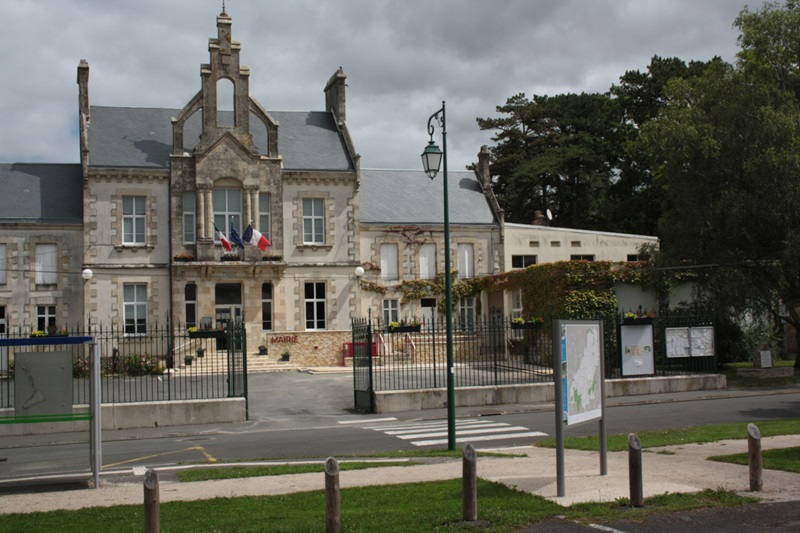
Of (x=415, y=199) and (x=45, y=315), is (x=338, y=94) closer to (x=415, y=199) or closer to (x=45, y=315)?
(x=415, y=199)

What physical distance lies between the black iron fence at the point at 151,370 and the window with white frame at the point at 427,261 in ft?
41.3

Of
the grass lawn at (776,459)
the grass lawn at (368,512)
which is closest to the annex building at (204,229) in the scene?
the grass lawn at (776,459)

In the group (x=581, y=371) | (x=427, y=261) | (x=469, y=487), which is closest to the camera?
(x=469, y=487)

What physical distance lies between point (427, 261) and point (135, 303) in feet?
49.9

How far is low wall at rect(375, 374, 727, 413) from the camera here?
23312 millimetres

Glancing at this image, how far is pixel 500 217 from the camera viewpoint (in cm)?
4594

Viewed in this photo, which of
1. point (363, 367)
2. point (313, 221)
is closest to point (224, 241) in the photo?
point (313, 221)

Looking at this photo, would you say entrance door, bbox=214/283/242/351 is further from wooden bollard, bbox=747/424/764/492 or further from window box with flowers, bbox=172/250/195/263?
wooden bollard, bbox=747/424/764/492

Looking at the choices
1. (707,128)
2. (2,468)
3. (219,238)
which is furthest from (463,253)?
(2,468)

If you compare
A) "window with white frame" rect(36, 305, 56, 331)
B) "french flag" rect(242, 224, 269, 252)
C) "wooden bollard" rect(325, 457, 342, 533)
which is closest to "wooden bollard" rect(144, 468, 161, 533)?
"wooden bollard" rect(325, 457, 342, 533)

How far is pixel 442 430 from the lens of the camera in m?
19.4

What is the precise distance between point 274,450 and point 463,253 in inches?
1169

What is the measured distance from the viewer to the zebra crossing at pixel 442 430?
58.2ft

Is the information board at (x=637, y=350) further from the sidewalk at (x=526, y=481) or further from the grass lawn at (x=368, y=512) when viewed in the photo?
the grass lawn at (x=368, y=512)
